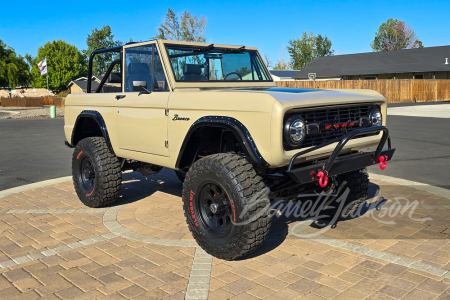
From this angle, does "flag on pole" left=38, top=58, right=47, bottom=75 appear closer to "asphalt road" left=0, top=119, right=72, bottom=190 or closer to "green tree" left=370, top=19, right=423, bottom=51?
"asphalt road" left=0, top=119, right=72, bottom=190

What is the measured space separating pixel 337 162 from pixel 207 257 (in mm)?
1549

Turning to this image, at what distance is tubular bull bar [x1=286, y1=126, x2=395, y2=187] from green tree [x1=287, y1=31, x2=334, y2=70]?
88.1m

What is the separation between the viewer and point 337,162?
387 cm

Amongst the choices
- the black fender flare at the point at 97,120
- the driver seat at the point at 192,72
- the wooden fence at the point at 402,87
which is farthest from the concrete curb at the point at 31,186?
the wooden fence at the point at 402,87

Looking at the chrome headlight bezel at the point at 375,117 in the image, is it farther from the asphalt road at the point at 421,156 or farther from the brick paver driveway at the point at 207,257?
A: the asphalt road at the point at 421,156

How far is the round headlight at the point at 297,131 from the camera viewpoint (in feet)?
12.0

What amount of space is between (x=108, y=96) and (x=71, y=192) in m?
2.15

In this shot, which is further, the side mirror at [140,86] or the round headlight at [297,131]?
the side mirror at [140,86]

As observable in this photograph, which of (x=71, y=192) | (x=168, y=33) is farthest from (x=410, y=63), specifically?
(x=71, y=192)

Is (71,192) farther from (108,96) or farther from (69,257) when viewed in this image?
(69,257)

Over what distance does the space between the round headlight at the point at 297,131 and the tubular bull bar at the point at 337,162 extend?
5.0 inches

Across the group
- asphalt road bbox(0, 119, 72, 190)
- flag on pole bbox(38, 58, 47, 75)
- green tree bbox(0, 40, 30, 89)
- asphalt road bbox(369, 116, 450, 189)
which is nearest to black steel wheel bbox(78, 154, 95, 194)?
asphalt road bbox(0, 119, 72, 190)

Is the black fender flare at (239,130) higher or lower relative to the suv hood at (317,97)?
lower

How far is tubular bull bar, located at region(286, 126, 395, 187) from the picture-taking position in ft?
11.9
